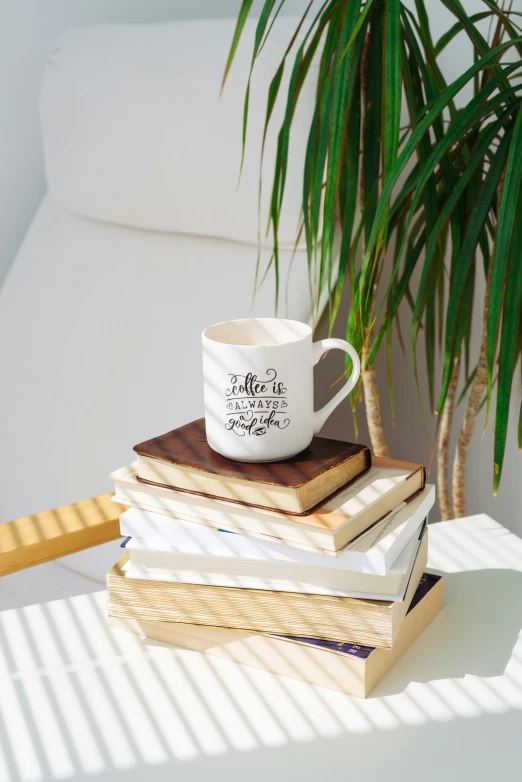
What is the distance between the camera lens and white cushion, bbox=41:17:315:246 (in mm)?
1166

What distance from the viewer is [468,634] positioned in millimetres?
668

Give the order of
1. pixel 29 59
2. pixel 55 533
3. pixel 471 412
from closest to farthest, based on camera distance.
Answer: pixel 55 533, pixel 471 412, pixel 29 59

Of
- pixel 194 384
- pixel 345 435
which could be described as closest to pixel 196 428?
pixel 194 384

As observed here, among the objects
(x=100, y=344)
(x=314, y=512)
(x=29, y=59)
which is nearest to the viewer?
(x=314, y=512)

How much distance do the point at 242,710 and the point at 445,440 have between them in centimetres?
67

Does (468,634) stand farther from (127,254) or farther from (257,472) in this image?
(127,254)

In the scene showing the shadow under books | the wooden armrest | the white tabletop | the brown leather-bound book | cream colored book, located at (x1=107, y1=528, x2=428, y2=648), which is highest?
the brown leather-bound book

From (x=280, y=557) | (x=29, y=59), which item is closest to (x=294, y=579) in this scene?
(x=280, y=557)

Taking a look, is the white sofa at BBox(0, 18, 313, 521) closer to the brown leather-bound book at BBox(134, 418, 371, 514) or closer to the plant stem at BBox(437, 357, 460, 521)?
the plant stem at BBox(437, 357, 460, 521)

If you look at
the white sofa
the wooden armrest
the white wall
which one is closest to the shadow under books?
the wooden armrest

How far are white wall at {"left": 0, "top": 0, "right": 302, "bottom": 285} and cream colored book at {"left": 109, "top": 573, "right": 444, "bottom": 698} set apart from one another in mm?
1242

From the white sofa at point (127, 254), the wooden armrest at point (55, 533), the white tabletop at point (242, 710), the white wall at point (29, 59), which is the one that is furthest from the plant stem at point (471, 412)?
the white wall at point (29, 59)

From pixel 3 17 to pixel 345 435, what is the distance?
108 cm

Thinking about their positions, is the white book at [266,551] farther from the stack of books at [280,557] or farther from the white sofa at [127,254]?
the white sofa at [127,254]
